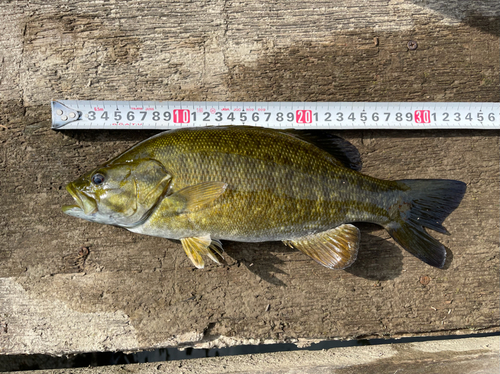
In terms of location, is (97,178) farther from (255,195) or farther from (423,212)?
(423,212)

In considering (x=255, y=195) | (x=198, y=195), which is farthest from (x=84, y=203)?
(x=255, y=195)

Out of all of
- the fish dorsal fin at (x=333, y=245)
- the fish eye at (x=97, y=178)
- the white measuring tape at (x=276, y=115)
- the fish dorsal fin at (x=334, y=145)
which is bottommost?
the fish dorsal fin at (x=333, y=245)

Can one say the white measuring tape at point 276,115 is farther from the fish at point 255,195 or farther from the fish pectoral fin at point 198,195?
the fish pectoral fin at point 198,195

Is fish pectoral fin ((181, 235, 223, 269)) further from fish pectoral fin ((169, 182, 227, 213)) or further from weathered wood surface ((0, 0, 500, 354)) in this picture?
weathered wood surface ((0, 0, 500, 354))

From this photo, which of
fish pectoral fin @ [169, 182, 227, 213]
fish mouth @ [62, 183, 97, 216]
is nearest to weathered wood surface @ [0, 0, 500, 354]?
fish mouth @ [62, 183, 97, 216]

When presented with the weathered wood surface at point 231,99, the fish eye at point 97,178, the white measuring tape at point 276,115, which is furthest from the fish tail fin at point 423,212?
the fish eye at point 97,178

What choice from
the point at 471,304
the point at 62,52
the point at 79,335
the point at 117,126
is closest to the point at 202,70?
the point at 117,126

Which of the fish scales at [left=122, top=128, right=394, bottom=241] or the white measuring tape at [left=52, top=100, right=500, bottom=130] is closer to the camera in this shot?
the fish scales at [left=122, top=128, right=394, bottom=241]
